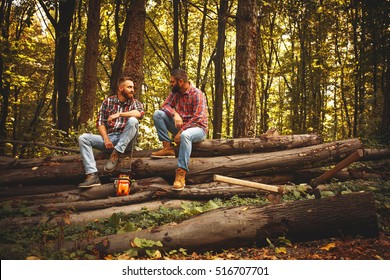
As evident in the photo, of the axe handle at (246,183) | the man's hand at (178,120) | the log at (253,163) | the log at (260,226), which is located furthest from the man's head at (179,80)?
the log at (260,226)

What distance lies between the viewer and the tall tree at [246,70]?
24.2 feet

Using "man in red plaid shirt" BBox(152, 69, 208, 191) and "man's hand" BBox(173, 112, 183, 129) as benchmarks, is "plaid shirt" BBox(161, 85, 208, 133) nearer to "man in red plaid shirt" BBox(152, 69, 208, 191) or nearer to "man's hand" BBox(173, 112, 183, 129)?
"man in red plaid shirt" BBox(152, 69, 208, 191)

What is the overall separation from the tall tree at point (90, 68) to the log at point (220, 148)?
3961 mm

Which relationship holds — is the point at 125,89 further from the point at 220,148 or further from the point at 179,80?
the point at 220,148

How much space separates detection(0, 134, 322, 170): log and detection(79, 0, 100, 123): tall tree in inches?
156

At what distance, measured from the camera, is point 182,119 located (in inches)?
244

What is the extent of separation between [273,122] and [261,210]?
2347 cm

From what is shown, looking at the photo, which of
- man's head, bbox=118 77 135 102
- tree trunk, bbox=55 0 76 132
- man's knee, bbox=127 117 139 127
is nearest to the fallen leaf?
man's knee, bbox=127 117 139 127

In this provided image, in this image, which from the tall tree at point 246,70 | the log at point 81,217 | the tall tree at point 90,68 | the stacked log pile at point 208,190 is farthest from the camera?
the tall tree at point 90,68

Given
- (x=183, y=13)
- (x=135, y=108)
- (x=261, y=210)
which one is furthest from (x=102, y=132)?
(x=183, y=13)

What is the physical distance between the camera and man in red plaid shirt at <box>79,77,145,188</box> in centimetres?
582

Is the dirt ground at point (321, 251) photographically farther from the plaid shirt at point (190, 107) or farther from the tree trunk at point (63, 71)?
the tree trunk at point (63, 71)

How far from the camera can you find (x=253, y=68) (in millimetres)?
7488
